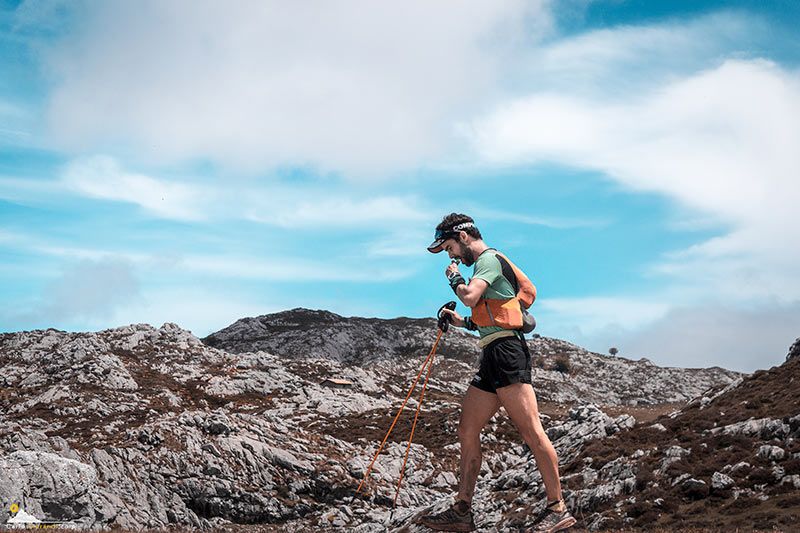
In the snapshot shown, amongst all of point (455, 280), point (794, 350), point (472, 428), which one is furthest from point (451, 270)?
point (794, 350)

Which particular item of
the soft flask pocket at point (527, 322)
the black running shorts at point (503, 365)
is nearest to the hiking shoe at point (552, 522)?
the black running shorts at point (503, 365)

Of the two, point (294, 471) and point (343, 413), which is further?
point (343, 413)

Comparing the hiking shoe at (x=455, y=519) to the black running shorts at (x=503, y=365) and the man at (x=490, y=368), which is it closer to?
the man at (x=490, y=368)

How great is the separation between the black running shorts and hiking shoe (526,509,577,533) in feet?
5.22

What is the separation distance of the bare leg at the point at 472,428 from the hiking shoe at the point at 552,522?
3.20 feet

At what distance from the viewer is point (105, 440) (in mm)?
39938

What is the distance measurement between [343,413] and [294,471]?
19.3 m

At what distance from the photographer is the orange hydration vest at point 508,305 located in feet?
28.0

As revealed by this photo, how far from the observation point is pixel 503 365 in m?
8.30

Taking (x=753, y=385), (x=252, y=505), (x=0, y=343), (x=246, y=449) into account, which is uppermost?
(x=0, y=343)

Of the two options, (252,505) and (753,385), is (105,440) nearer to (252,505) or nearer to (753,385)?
(252,505)

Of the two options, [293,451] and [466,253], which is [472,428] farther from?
[293,451]

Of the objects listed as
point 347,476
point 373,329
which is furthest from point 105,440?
point 373,329

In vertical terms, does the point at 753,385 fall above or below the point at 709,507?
above
